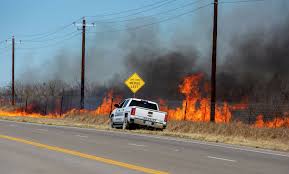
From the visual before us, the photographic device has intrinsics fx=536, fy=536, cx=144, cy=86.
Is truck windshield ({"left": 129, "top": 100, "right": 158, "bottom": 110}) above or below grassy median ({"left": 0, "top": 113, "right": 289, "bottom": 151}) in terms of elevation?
above

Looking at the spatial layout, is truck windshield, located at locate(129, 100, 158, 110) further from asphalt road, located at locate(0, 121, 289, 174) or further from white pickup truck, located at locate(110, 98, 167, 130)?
asphalt road, located at locate(0, 121, 289, 174)

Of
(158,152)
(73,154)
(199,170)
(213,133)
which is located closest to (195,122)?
(213,133)

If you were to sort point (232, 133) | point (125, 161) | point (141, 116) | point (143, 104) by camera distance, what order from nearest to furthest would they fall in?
point (125, 161) → point (232, 133) → point (141, 116) → point (143, 104)

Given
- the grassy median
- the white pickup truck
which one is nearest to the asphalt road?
the grassy median

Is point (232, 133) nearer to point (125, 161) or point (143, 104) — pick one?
point (143, 104)

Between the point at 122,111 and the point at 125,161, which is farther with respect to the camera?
the point at 122,111

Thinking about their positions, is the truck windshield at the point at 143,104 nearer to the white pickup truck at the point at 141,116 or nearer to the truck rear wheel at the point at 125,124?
the white pickup truck at the point at 141,116

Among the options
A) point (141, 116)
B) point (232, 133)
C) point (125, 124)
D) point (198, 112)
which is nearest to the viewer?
point (232, 133)

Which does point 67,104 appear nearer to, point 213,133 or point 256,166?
point 213,133

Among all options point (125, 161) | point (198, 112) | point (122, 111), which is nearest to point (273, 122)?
point (198, 112)

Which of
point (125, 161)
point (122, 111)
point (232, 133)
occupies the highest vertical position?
point (122, 111)

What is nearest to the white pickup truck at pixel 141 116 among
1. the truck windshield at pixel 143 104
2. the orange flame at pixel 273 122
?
the truck windshield at pixel 143 104

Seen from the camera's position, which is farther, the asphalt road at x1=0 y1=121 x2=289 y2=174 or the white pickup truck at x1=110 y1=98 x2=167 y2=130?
the white pickup truck at x1=110 y1=98 x2=167 y2=130

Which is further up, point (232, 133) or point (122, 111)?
point (122, 111)
